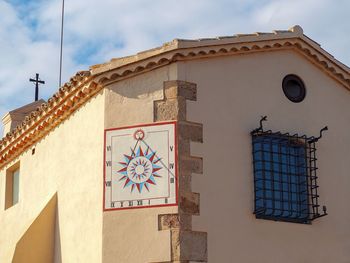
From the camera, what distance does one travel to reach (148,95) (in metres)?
12.4

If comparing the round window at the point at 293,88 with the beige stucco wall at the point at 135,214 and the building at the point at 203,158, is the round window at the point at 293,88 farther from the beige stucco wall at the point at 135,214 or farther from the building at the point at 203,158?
the beige stucco wall at the point at 135,214

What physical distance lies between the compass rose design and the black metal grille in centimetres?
166

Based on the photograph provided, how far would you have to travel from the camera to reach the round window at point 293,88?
13.2 metres

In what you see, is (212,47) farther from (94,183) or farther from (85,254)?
(85,254)

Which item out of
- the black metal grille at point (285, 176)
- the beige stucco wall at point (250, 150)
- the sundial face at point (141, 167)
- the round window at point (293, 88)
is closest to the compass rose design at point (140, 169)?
the sundial face at point (141, 167)

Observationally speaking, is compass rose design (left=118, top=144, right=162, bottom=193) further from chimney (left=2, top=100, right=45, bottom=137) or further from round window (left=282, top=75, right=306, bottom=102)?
chimney (left=2, top=100, right=45, bottom=137)

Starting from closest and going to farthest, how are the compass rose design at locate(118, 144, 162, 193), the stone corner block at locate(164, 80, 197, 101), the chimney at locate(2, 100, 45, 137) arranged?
the compass rose design at locate(118, 144, 162, 193) → the stone corner block at locate(164, 80, 197, 101) → the chimney at locate(2, 100, 45, 137)

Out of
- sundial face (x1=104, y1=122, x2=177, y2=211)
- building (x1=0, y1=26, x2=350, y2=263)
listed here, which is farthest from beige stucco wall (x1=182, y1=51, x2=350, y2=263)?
sundial face (x1=104, y1=122, x2=177, y2=211)

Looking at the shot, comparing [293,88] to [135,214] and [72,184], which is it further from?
[72,184]

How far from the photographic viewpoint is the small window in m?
16.3

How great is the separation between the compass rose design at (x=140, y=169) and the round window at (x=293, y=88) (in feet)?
8.93

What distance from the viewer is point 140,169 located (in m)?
12.0

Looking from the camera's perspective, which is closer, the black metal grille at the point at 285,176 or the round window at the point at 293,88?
the black metal grille at the point at 285,176

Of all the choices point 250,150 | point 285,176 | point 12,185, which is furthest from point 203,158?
point 12,185
